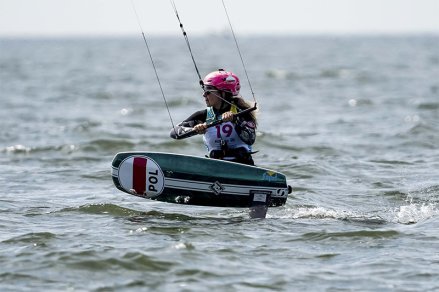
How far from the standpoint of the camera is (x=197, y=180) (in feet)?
34.1

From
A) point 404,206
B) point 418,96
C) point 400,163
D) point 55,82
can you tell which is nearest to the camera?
point 404,206

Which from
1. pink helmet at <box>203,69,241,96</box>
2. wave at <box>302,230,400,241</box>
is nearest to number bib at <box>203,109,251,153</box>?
pink helmet at <box>203,69,241,96</box>

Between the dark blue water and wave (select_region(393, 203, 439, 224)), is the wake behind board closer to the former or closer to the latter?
the dark blue water

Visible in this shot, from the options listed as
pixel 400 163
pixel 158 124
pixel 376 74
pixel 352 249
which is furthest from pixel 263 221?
pixel 376 74

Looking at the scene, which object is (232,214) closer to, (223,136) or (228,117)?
(223,136)

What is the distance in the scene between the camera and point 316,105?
2895 cm

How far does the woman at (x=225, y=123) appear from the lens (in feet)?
34.1

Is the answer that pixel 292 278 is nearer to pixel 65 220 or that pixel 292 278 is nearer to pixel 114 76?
pixel 65 220

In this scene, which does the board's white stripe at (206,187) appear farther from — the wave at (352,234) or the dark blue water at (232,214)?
the wave at (352,234)

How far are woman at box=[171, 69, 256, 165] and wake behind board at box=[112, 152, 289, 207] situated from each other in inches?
13.6

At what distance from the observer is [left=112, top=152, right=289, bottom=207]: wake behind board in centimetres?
1034

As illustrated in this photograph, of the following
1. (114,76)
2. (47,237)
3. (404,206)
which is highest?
(114,76)

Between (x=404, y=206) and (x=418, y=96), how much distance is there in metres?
20.6

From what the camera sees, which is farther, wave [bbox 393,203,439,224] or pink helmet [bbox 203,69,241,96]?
wave [bbox 393,203,439,224]
